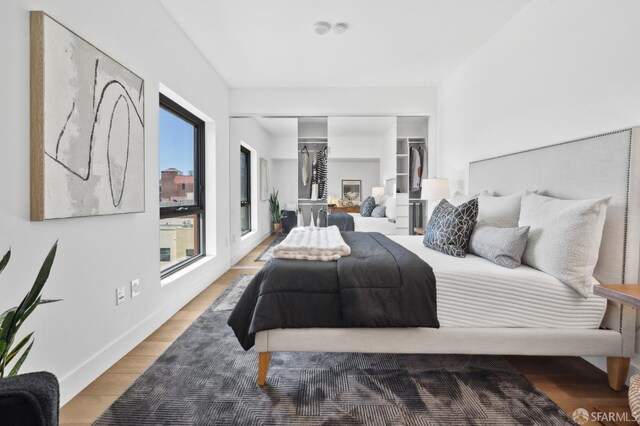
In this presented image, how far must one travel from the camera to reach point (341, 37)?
3186 millimetres

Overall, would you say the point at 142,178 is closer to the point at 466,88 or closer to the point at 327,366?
the point at 327,366

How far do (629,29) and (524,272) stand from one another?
4.73ft

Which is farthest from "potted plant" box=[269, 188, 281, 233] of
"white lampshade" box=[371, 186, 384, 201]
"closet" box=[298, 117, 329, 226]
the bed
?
the bed

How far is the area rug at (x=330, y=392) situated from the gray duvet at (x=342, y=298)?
326mm

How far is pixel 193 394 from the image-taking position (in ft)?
5.97

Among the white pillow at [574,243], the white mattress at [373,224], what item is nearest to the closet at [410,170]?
the white mattress at [373,224]

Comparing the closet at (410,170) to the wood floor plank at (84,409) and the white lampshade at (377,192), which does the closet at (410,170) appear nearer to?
the white lampshade at (377,192)

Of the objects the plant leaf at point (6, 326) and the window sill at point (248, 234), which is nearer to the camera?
the plant leaf at point (6, 326)

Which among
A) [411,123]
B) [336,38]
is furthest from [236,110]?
[411,123]

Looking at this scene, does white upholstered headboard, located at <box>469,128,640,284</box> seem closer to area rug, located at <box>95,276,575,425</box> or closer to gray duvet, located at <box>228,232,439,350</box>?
area rug, located at <box>95,276,575,425</box>

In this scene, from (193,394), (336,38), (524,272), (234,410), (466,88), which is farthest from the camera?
(466,88)

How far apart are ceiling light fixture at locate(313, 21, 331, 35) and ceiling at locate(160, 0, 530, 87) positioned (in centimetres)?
5

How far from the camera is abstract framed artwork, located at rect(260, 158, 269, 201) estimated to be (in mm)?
5070

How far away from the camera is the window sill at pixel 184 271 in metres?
2.96
